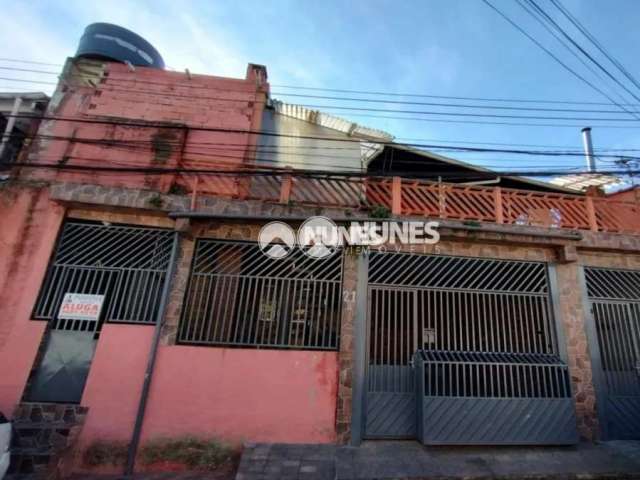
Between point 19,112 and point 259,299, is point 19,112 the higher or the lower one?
the higher one

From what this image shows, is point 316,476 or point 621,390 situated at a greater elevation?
point 621,390

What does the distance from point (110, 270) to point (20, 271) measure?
1348 millimetres

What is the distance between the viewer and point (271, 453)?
424 cm

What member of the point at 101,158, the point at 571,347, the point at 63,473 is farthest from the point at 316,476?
the point at 101,158

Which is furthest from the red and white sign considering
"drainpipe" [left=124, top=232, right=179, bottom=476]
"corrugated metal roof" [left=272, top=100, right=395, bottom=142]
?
"corrugated metal roof" [left=272, top=100, right=395, bottom=142]

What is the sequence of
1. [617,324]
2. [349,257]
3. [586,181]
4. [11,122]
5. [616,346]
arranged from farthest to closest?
[586,181], [11,122], [617,324], [616,346], [349,257]

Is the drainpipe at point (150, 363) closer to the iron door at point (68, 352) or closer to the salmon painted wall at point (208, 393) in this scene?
the salmon painted wall at point (208, 393)

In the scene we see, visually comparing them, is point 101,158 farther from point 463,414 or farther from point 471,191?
point 463,414

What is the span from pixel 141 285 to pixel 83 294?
35.5 inches

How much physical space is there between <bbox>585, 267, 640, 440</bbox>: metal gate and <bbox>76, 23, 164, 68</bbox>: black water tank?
11.2m

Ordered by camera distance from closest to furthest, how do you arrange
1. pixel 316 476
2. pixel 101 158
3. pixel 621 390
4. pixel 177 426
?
pixel 316 476 → pixel 177 426 → pixel 621 390 → pixel 101 158

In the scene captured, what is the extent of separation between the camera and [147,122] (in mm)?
6031

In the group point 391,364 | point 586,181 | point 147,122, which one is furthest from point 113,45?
point 586,181

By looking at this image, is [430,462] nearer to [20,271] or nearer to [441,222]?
[441,222]
